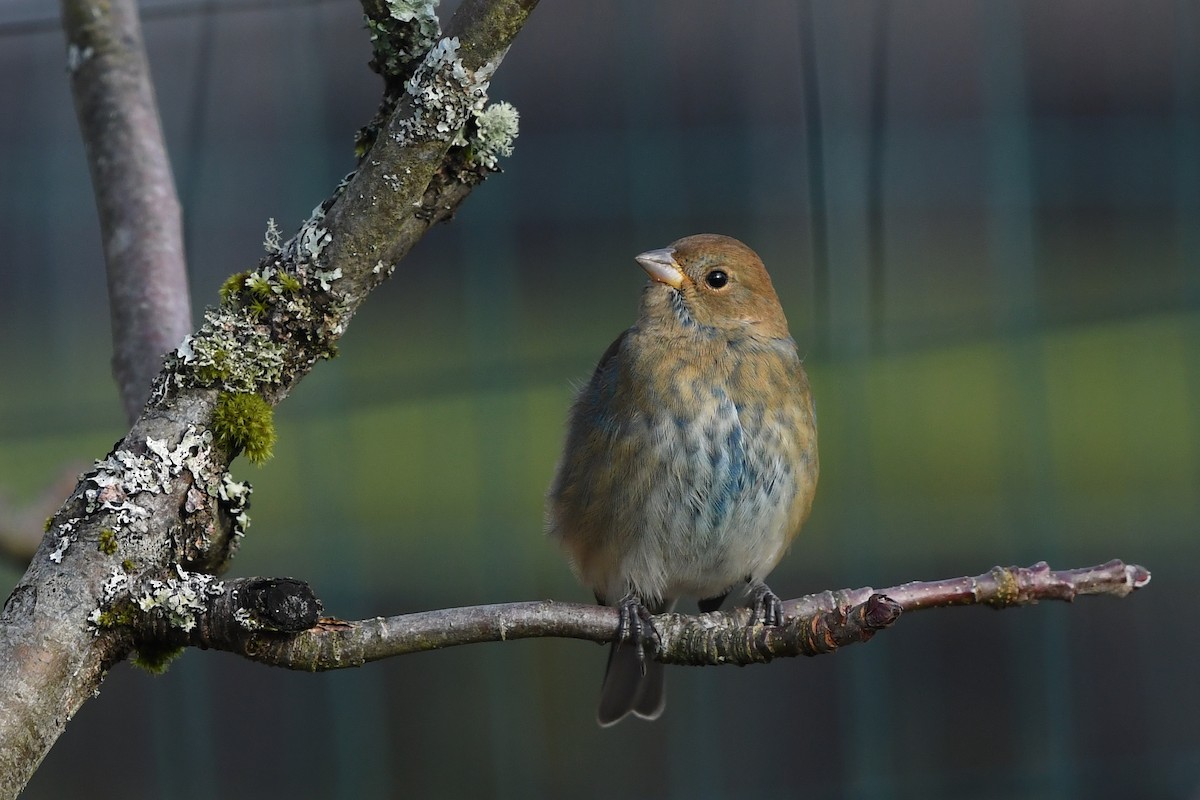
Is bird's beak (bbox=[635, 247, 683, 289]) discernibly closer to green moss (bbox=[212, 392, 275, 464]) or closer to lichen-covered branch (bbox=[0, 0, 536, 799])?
lichen-covered branch (bbox=[0, 0, 536, 799])

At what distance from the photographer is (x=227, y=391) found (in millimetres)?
1580

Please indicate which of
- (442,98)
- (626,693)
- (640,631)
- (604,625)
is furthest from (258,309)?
(626,693)

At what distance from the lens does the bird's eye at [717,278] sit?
3.16 m

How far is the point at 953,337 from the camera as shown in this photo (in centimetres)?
518

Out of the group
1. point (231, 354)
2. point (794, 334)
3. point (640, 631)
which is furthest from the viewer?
point (794, 334)

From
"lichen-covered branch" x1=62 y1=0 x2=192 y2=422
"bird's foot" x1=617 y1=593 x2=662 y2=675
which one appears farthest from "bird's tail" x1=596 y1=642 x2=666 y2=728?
"lichen-covered branch" x1=62 y1=0 x2=192 y2=422

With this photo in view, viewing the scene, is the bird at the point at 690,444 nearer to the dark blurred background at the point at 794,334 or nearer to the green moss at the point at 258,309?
the green moss at the point at 258,309

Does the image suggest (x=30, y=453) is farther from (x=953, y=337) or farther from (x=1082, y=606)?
(x=1082, y=606)

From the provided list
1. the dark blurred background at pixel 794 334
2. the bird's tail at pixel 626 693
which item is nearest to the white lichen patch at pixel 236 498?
the bird's tail at pixel 626 693

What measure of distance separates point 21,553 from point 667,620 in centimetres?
158

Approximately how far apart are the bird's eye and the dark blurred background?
148 cm

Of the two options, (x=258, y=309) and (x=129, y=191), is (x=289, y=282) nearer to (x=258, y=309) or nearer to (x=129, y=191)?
(x=258, y=309)

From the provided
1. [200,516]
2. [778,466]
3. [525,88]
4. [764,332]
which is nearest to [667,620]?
[200,516]

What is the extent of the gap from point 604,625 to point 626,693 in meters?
1.77
